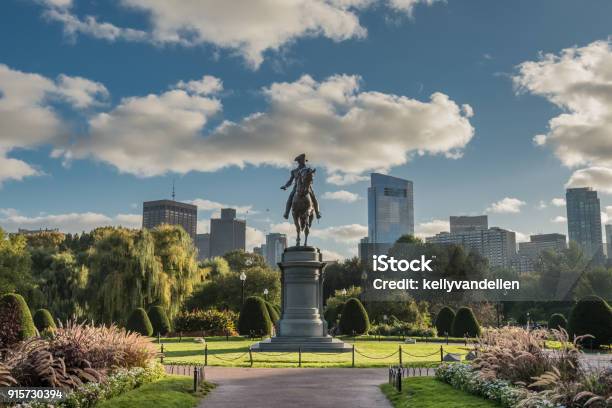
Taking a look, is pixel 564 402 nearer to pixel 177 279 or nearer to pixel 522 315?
pixel 177 279

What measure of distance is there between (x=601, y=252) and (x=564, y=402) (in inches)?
2633

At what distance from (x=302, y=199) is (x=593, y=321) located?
54.3 feet

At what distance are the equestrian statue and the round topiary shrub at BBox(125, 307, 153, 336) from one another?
13.4 metres

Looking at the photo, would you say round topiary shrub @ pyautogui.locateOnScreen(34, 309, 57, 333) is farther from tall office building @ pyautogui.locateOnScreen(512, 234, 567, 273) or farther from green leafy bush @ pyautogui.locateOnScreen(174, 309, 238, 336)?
tall office building @ pyautogui.locateOnScreen(512, 234, 567, 273)

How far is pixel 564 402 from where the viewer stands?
10.5 meters

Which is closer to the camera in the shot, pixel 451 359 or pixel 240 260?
pixel 451 359

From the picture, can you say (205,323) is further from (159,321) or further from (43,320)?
(43,320)

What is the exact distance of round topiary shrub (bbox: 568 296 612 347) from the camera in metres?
33.3

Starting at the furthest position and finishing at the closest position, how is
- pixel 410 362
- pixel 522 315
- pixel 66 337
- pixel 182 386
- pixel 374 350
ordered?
pixel 522 315
pixel 374 350
pixel 410 362
pixel 182 386
pixel 66 337

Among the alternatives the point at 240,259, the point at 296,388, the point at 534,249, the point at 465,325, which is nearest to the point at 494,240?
the point at 534,249

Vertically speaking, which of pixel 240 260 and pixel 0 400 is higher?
pixel 240 260

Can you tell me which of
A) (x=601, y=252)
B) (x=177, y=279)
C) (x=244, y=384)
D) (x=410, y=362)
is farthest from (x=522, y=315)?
(x=244, y=384)

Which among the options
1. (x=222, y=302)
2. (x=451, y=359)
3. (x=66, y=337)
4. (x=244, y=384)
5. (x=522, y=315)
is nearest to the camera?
(x=66, y=337)

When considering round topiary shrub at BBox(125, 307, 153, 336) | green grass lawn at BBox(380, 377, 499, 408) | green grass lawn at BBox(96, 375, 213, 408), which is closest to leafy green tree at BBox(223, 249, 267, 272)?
round topiary shrub at BBox(125, 307, 153, 336)
